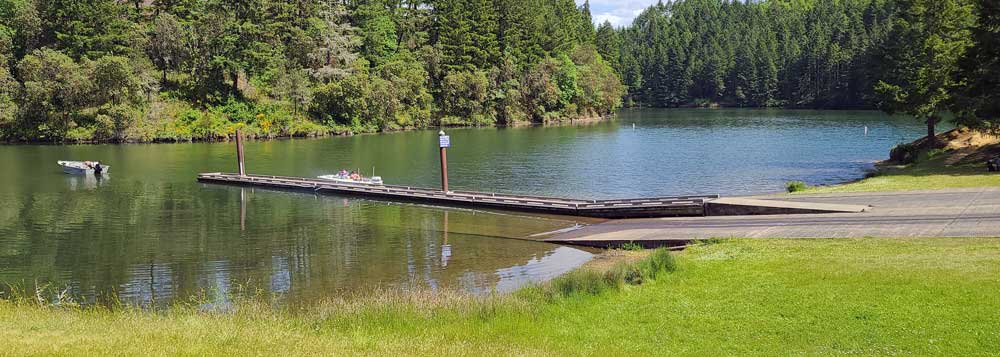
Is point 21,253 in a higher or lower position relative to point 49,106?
lower

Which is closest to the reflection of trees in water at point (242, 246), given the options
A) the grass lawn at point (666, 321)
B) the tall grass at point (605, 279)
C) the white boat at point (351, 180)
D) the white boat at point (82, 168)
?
the white boat at point (351, 180)

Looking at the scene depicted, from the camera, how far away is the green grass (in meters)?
36.9

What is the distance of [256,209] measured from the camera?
144 feet

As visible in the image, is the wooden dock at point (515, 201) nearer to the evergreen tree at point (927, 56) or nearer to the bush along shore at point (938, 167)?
the bush along shore at point (938, 167)

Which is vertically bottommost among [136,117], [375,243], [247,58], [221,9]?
[375,243]

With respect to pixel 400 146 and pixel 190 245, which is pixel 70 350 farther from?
pixel 400 146

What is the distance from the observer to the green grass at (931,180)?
121 ft

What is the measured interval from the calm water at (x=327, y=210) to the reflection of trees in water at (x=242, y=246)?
4.1 inches

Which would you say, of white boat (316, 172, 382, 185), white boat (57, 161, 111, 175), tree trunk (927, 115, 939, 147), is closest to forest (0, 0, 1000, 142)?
tree trunk (927, 115, 939, 147)

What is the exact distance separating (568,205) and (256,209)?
17948 mm

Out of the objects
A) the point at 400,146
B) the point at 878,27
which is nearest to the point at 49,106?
the point at 400,146

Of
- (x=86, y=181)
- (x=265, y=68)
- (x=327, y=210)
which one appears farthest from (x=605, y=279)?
(x=265, y=68)

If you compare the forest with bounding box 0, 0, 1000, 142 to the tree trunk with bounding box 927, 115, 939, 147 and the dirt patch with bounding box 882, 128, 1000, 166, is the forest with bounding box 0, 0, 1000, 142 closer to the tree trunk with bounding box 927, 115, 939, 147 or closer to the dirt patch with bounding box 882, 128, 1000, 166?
the tree trunk with bounding box 927, 115, 939, 147

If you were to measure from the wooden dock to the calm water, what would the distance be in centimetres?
135
